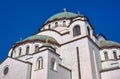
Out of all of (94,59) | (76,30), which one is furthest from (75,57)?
(76,30)

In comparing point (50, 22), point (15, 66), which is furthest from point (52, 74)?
point (50, 22)

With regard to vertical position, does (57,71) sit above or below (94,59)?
below

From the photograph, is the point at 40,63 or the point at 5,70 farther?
the point at 5,70

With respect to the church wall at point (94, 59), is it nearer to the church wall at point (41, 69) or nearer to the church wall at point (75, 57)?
the church wall at point (75, 57)

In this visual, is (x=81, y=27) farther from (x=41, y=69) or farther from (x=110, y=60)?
(x=41, y=69)

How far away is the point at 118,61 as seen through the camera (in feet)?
74.3

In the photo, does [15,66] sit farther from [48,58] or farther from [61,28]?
[61,28]

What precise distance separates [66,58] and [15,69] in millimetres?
6209

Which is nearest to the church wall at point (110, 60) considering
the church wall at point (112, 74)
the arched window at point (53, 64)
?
the church wall at point (112, 74)

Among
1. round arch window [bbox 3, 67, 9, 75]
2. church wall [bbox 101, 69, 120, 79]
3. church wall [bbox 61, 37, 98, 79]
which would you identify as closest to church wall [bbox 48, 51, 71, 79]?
church wall [bbox 61, 37, 98, 79]

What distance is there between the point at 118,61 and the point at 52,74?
10681mm

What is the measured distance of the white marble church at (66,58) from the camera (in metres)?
17.2

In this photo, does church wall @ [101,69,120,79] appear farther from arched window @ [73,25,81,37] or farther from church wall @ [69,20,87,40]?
arched window @ [73,25,81,37]

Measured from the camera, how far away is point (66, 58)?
20516 mm
